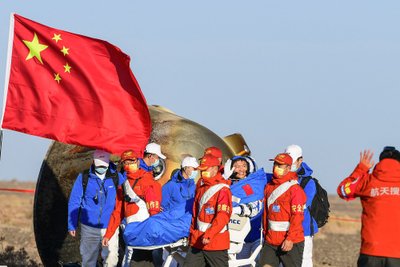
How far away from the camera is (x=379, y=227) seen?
1362cm

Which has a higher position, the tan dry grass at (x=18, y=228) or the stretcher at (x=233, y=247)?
the stretcher at (x=233, y=247)

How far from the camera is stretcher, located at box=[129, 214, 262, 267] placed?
16188 mm

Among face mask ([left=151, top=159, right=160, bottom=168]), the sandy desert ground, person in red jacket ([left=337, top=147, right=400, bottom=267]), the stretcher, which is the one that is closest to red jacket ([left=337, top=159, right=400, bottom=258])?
person in red jacket ([left=337, top=147, right=400, bottom=267])

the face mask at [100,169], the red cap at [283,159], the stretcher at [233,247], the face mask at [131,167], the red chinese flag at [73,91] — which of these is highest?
the red chinese flag at [73,91]

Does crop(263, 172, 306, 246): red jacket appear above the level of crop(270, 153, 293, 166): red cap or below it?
below

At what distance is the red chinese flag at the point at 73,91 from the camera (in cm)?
1794

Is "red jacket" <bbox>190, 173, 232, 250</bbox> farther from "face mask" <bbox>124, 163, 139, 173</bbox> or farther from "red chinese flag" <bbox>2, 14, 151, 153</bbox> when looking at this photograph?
"red chinese flag" <bbox>2, 14, 151, 153</bbox>

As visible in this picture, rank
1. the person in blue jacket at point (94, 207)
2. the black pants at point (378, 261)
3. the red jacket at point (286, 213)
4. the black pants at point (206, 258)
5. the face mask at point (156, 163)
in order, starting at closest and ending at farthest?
1. the black pants at point (378, 261)
2. the black pants at point (206, 258)
3. the red jacket at point (286, 213)
4. the person in blue jacket at point (94, 207)
5. the face mask at point (156, 163)

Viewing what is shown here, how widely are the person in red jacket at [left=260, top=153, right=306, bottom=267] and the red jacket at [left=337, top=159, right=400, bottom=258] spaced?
1456mm

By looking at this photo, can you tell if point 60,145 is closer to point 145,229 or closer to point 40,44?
point 40,44

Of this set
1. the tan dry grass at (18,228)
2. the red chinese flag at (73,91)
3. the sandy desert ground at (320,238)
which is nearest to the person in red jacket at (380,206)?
the red chinese flag at (73,91)

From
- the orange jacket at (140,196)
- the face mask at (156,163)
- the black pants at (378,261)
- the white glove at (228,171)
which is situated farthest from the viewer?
the face mask at (156,163)

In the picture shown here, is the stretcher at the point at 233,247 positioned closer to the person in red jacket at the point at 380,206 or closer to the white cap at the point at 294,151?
the white cap at the point at 294,151

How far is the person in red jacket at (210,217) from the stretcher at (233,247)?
1214mm
